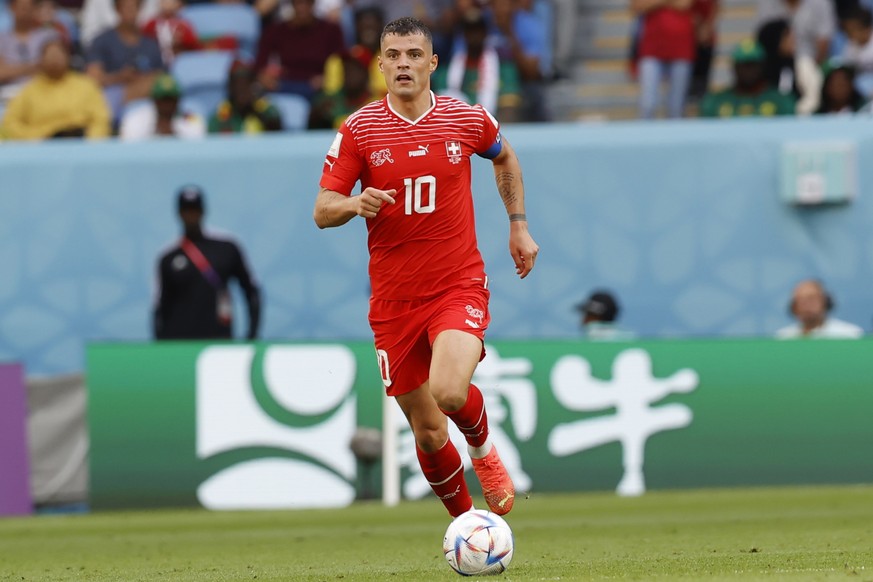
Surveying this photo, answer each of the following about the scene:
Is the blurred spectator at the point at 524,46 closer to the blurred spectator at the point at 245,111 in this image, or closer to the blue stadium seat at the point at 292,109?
the blue stadium seat at the point at 292,109

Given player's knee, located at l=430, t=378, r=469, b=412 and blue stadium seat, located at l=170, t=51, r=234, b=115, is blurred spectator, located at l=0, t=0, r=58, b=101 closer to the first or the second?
blue stadium seat, located at l=170, t=51, r=234, b=115

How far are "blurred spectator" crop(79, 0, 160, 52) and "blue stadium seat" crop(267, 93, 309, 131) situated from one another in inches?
89.1

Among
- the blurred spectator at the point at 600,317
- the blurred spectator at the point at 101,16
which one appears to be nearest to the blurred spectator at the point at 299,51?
the blurred spectator at the point at 101,16

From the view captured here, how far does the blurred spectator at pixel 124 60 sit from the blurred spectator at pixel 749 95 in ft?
19.5

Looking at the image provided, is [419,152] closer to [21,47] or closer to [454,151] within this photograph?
[454,151]

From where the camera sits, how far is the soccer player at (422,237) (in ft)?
25.2

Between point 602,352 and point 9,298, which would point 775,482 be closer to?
point 602,352

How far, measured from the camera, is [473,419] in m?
7.78

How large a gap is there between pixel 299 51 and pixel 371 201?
10.2m

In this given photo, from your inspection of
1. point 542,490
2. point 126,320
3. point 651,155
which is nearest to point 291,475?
point 542,490

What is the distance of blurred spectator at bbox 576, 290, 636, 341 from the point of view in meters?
13.9

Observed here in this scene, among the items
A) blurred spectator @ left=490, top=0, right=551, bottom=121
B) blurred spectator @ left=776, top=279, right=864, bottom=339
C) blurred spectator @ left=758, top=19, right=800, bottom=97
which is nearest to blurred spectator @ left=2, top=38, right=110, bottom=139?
blurred spectator @ left=490, top=0, right=551, bottom=121

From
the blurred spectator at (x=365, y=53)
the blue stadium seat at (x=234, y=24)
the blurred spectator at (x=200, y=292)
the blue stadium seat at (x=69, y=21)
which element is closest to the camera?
the blurred spectator at (x=200, y=292)

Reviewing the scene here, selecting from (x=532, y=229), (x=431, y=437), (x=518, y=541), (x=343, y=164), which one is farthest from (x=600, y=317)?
(x=343, y=164)
